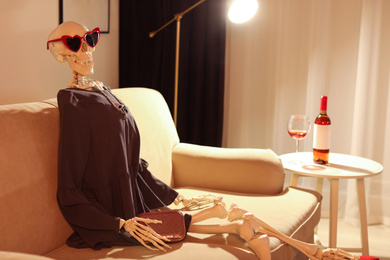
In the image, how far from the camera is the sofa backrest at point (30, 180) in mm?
1539

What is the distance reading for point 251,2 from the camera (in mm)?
2811

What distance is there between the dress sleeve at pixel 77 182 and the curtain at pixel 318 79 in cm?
198

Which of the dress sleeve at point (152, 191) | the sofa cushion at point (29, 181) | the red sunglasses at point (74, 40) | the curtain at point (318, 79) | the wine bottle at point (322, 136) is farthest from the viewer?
the curtain at point (318, 79)

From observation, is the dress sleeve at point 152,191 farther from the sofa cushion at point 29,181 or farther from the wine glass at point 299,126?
the wine glass at point 299,126

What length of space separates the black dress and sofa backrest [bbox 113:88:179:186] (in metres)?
0.37

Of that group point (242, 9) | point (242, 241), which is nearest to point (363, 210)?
point (242, 241)

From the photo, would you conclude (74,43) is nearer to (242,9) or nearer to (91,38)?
(91,38)

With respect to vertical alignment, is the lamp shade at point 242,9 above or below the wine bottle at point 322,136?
above

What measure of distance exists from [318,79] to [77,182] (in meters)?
2.16

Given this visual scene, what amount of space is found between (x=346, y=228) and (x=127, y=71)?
1809 millimetres

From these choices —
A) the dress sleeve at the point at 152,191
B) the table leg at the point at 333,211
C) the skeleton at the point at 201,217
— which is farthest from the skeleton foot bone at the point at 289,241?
the table leg at the point at 333,211

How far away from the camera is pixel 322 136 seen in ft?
7.95

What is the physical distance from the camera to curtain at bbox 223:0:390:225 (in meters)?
3.21

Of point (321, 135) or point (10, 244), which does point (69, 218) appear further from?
point (321, 135)
